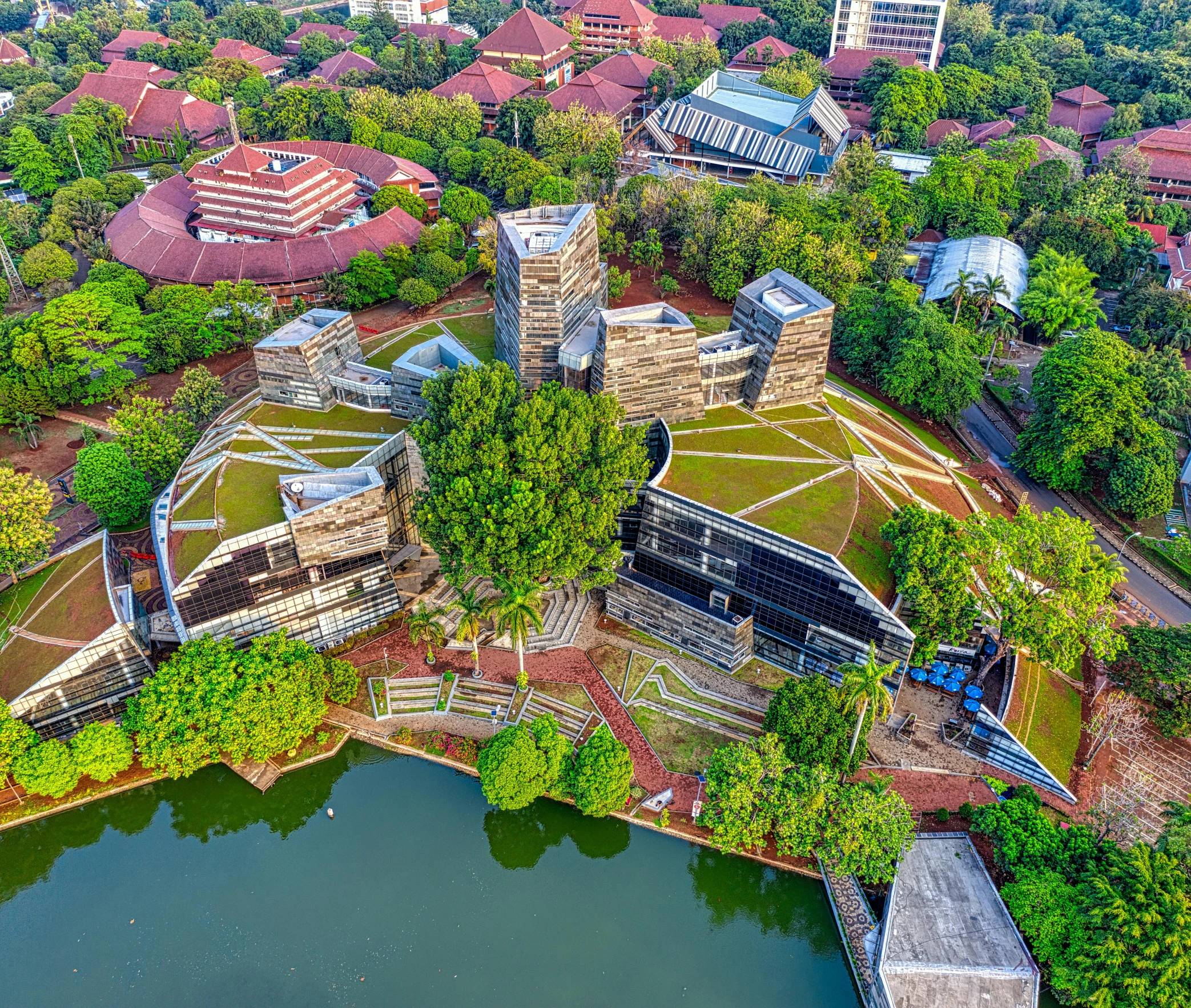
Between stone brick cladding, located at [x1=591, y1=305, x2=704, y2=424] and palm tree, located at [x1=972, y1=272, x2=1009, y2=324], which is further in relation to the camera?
palm tree, located at [x1=972, y1=272, x2=1009, y2=324]

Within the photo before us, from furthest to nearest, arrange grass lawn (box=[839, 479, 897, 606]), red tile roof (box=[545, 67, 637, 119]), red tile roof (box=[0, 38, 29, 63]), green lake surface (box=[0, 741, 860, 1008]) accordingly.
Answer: red tile roof (box=[0, 38, 29, 63]) → red tile roof (box=[545, 67, 637, 119]) → grass lawn (box=[839, 479, 897, 606]) → green lake surface (box=[0, 741, 860, 1008])

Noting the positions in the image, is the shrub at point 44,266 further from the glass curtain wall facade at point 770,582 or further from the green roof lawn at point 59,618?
the glass curtain wall facade at point 770,582

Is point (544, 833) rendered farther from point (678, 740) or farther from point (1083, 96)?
point (1083, 96)

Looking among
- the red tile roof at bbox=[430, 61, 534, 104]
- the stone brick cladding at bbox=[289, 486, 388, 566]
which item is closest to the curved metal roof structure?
the stone brick cladding at bbox=[289, 486, 388, 566]

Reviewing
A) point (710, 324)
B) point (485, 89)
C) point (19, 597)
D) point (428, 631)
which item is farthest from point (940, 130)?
point (19, 597)

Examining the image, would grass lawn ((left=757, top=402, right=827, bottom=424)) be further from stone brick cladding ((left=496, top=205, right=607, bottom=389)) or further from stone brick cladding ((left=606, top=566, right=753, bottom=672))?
stone brick cladding ((left=496, top=205, right=607, bottom=389))

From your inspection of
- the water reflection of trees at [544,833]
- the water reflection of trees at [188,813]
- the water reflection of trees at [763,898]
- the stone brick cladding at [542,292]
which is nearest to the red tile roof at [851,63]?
the stone brick cladding at [542,292]

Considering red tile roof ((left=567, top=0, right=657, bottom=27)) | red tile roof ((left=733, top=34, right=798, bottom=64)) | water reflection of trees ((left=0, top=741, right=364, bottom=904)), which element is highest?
red tile roof ((left=567, top=0, right=657, bottom=27))

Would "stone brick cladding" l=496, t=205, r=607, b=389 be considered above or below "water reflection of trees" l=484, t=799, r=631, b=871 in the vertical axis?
above
